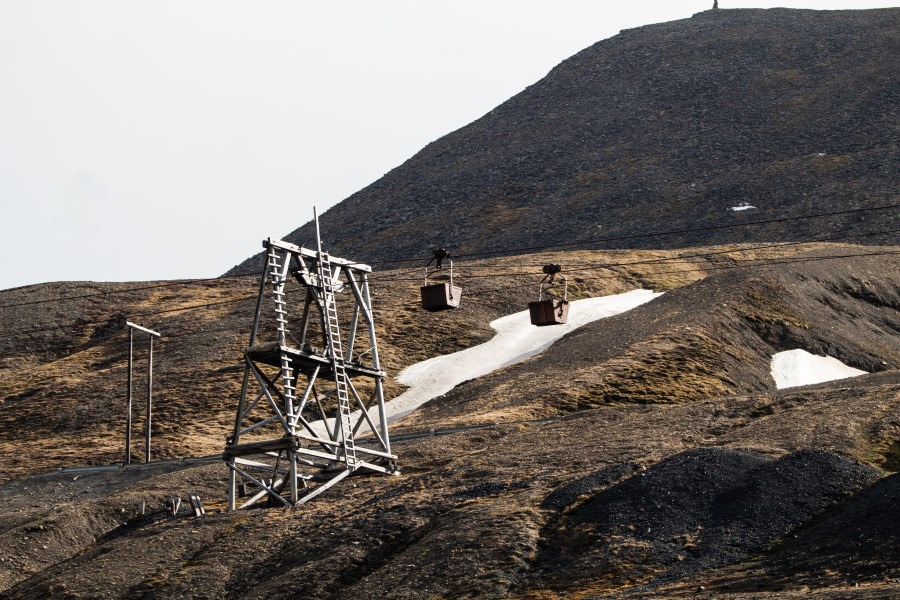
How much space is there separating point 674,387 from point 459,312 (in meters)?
21.8

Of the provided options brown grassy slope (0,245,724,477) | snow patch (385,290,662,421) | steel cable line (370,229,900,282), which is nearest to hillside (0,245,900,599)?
brown grassy slope (0,245,724,477)

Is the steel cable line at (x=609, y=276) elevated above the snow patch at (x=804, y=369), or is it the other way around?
the steel cable line at (x=609, y=276)

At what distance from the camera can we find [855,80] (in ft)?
402

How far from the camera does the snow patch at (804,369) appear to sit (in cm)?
5159

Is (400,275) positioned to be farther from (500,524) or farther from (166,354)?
(500,524)

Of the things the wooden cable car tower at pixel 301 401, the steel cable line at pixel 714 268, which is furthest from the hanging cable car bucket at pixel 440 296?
the steel cable line at pixel 714 268

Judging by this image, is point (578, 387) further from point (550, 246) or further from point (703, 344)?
point (550, 246)

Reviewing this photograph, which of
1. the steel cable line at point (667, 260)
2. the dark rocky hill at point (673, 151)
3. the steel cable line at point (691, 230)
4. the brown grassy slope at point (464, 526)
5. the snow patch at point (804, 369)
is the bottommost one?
the brown grassy slope at point (464, 526)

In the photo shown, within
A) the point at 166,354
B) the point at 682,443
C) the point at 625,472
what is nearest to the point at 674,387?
the point at 682,443

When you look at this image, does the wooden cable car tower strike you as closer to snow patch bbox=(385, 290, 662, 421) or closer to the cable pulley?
the cable pulley

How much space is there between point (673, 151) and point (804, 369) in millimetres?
68300

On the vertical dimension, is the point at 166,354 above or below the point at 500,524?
above

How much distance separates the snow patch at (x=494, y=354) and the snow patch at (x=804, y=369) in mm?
12326

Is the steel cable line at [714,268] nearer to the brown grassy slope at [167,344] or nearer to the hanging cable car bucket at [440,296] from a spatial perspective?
the brown grassy slope at [167,344]
